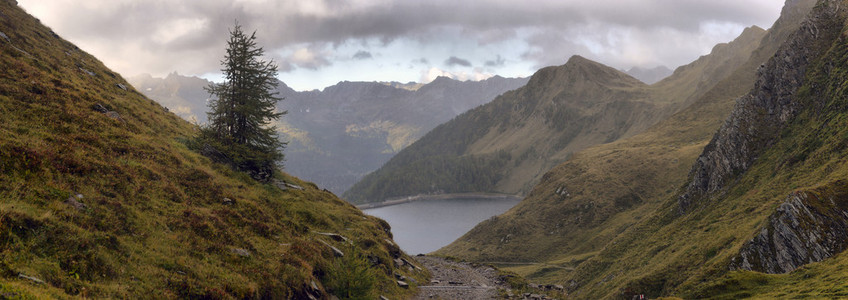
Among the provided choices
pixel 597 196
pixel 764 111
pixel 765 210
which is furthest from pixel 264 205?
pixel 597 196

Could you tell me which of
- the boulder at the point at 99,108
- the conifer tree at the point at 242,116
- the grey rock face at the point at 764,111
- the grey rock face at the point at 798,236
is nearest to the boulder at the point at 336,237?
the conifer tree at the point at 242,116

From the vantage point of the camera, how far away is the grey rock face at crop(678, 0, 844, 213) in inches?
2436

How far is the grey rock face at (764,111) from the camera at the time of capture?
61.9 meters

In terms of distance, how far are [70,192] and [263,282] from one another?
10.0 meters

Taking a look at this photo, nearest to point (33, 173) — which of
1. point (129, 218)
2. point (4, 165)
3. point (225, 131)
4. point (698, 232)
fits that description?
point (4, 165)

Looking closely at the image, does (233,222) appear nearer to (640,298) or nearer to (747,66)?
(640,298)

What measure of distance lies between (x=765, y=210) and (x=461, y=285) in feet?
110

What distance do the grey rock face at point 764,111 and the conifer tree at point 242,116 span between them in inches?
2493

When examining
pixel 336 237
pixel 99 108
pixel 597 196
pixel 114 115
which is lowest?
pixel 336 237

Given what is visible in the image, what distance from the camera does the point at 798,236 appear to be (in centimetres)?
3425

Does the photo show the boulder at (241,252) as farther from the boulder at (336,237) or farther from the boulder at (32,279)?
the boulder at (336,237)

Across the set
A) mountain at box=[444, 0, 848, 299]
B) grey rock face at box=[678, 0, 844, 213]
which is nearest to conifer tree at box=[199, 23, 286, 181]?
mountain at box=[444, 0, 848, 299]

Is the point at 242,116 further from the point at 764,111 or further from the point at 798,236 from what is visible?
the point at 764,111

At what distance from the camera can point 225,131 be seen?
40656 mm
